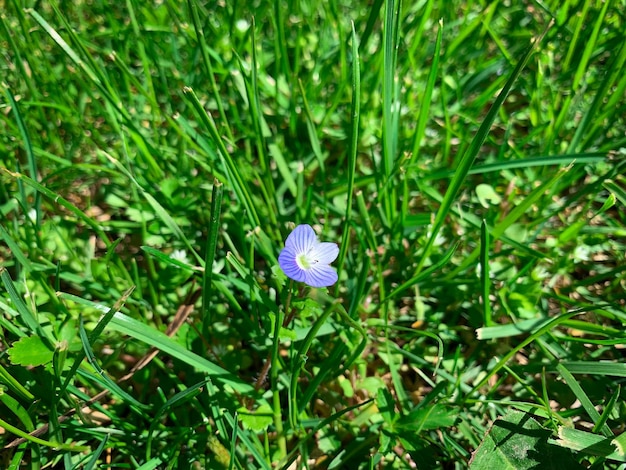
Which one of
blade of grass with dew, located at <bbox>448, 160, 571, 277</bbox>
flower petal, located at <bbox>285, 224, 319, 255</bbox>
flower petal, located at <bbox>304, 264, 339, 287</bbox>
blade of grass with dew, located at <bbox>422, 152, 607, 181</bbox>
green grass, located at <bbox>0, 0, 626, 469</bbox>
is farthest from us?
blade of grass with dew, located at <bbox>422, 152, 607, 181</bbox>

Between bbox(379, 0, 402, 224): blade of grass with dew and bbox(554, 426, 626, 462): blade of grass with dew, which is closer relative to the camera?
bbox(554, 426, 626, 462): blade of grass with dew

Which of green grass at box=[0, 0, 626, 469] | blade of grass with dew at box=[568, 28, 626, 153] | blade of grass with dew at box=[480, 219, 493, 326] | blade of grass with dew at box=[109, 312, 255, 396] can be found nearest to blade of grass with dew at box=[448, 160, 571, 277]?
green grass at box=[0, 0, 626, 469]

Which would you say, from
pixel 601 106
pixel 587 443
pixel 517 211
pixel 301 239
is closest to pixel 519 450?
pixel 587 443

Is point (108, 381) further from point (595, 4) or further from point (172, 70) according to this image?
point (595, 4)

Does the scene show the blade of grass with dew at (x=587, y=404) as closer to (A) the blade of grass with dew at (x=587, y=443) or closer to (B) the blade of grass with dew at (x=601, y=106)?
(A) the blade of grass with dew at (x=587, y=443)

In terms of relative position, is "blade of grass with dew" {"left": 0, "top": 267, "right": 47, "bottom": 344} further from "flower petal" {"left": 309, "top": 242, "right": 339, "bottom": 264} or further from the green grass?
"flower petal" {"left": 309, "top": 242, "right": 339, "bottom": 264}

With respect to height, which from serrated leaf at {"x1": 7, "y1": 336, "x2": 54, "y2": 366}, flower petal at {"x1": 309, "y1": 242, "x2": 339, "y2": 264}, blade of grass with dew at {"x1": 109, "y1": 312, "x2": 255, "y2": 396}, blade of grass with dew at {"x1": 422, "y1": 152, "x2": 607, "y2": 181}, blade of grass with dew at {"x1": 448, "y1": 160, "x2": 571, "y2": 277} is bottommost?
serrated leaf at {"x1": 7, "y1": 336, "x2": 54, "y2": 366}

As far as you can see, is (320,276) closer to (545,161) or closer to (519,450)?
(519,450)
